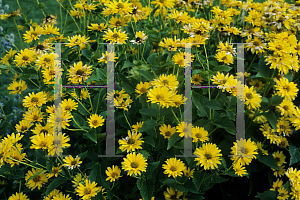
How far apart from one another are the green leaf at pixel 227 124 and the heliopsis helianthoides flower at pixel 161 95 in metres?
0.29

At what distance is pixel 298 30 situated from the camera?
1.94m

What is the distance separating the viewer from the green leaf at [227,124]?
1.34 metres

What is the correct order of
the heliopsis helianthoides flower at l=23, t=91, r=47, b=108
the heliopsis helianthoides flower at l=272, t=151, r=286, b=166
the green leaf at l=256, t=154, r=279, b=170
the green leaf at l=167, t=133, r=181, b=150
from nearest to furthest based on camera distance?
the green leaf at l=167, t=133, r=181, b=150 < the heliopsis helianthoides flower at l=23, t=91, r=47, b=108 < the green leaf at l=256, t=154, r=279, b=170 < the heliopsis helianthoides flower at l=272, t=151, r=286, b=166

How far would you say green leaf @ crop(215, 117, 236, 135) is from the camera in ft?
4.39

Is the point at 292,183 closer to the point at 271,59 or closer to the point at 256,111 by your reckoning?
the point at 256,111

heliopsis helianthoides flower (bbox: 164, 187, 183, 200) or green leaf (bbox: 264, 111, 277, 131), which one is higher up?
green leaf (bbox: 264, 111, 277, 131)

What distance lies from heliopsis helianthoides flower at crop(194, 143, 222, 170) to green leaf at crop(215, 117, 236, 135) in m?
0.13

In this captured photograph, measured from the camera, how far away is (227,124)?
4.43 feet

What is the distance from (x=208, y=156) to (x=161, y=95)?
0.33 meters

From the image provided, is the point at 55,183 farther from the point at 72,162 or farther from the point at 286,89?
the point at 286,89

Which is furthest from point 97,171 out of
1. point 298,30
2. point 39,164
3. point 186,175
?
point 298,30

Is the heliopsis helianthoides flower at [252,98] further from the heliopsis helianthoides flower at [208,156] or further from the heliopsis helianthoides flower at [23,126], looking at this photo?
the heliopsis helianthoides flower at [23,126]

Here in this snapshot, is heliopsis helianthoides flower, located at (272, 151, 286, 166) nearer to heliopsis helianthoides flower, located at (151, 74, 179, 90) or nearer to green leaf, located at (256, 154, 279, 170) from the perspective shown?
green leaf, located at (256, 154, 279, 170)

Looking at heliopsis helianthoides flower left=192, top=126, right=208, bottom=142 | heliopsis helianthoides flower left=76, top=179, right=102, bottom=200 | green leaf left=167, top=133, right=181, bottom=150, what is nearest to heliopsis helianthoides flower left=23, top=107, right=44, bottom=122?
heliopsis helianthoides flower left=76, top=179, right=102, bottom=200
